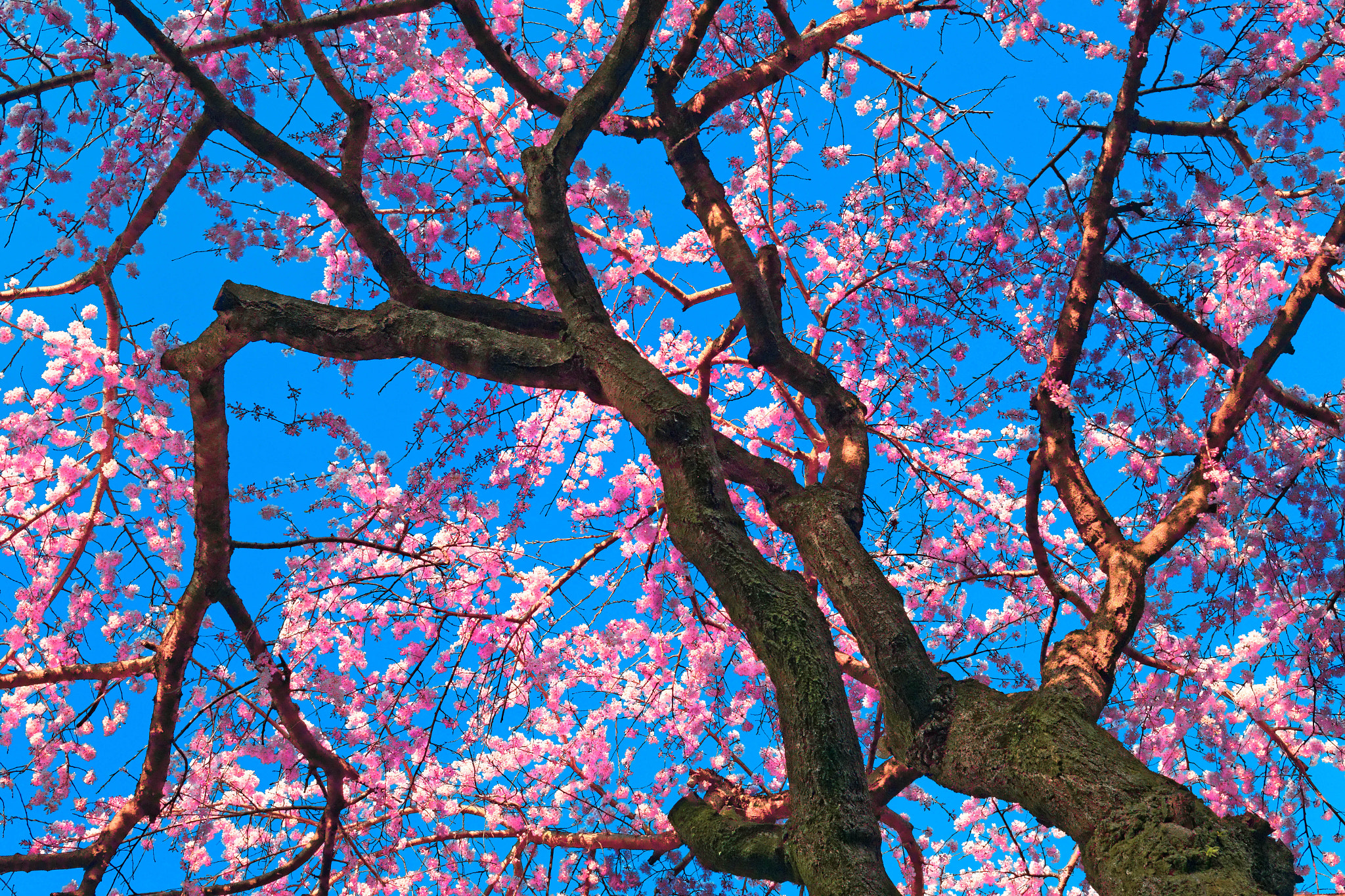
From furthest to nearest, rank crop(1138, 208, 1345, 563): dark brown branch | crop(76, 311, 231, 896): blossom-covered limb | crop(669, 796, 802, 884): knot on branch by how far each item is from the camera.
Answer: crop(1138, 208, 1345, 563): dark brown branch, crop(76, 311, 231, 896): blossom-covered limb, crop(669, 796, 802, 884): knot on branch

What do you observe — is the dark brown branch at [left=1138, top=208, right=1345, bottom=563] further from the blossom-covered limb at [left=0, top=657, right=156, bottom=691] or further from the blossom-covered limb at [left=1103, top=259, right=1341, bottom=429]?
the blossom-covered limb at [left=0, top=657, right=156, bottom=691]

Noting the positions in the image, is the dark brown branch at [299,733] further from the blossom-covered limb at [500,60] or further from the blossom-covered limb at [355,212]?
the blossom-covered limb at [500,60]

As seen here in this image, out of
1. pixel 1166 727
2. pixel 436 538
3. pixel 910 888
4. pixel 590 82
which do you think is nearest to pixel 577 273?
pixel 590 82

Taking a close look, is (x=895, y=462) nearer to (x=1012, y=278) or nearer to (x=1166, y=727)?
(x=1012, y=278)

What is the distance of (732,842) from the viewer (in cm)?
286

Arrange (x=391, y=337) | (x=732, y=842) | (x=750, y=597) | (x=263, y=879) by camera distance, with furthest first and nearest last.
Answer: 1. (x=263, y=879)
2. (x=391, y=337)
3. (x=732, y=842)
4. (x=750, y=597)

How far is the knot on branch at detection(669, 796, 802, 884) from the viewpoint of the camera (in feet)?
8.82

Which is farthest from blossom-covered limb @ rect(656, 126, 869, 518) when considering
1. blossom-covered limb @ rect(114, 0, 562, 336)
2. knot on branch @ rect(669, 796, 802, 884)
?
knot on branch @ rect(669, 796, 802, 884)

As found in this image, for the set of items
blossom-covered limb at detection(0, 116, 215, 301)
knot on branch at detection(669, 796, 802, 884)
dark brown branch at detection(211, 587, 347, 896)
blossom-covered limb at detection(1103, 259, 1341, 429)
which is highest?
blossom-covered limb at detection(0, 116, 215, 301)

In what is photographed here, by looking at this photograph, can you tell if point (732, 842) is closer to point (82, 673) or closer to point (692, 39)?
point (82, 673)

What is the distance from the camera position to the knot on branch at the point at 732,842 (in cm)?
269

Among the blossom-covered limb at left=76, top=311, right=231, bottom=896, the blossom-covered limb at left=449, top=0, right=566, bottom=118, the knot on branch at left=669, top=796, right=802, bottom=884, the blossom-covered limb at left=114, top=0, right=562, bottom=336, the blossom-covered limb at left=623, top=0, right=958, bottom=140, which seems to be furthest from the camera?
the blossom-covered limb at left=623, top=0, right=958, bottom=140

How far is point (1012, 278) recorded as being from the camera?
623 centimetres

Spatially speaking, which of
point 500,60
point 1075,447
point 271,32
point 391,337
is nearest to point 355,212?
point 271,32
